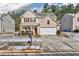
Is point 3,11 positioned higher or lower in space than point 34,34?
higher

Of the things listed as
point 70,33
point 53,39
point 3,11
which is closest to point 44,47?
point 53,39

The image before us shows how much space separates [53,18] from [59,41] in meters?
0.27

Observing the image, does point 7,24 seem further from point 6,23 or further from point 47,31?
point 47,31

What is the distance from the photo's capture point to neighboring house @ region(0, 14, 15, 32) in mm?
2902

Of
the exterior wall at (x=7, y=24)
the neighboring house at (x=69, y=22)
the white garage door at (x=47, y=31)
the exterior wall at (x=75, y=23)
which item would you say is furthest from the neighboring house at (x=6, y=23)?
the exterior wall at (x=75, y=23)

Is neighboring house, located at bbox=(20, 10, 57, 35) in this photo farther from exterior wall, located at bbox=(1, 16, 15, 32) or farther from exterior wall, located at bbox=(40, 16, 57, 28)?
exterior wall, located at bbox=(1, 16, 15, 32)

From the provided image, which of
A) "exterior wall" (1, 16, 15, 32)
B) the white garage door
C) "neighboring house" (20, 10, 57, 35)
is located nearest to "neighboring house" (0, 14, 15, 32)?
"exterior wall" (1, 16, 15, 32)

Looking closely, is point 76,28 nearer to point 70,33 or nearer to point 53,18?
point 70,33

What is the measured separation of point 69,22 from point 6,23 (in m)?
0.71

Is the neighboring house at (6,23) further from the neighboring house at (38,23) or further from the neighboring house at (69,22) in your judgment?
the neighboring house at (69,22)

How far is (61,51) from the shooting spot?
9.53 ft

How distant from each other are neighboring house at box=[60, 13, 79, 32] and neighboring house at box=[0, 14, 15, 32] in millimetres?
553

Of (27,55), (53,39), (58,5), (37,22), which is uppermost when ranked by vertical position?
(58,5)

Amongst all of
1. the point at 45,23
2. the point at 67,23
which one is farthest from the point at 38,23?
the point at 67,23
